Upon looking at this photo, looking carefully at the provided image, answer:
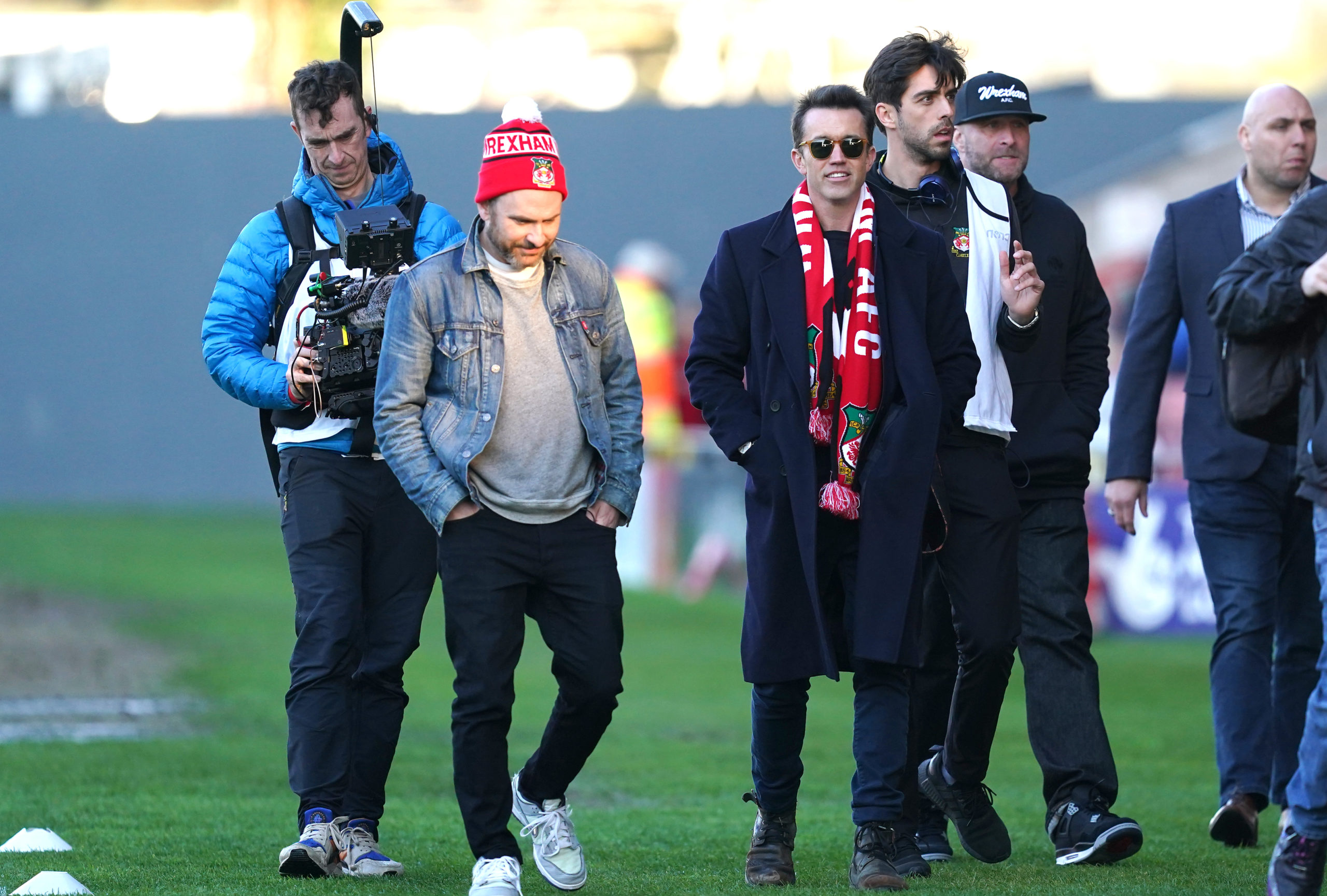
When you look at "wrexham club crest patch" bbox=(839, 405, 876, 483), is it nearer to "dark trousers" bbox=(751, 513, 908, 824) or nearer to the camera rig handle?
"dark trousers" bbox=(751, 513, 908, 824)

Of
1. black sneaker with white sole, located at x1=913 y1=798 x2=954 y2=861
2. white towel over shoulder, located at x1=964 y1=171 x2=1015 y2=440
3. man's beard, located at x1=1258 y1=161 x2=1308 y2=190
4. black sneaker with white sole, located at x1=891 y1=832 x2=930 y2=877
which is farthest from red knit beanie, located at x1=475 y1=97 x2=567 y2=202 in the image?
man's beard, located at x1=1258 y1=161 x2=1308 y2=190

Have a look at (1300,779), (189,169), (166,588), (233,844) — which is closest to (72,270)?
(189,169)

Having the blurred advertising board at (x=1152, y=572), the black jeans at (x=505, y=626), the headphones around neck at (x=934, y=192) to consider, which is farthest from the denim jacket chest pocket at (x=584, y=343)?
the blurred advertising board at (x=1152, y=572)

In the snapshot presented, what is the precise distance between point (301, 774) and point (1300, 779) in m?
2.81

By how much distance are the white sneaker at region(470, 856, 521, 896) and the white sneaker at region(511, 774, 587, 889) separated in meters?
0.25

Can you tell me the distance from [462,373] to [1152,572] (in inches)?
343

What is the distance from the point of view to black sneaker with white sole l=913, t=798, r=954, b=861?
622cm

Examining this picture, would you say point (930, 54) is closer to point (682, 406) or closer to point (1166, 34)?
point (682, 406)

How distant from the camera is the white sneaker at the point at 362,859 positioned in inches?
227

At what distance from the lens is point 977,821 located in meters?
6.12

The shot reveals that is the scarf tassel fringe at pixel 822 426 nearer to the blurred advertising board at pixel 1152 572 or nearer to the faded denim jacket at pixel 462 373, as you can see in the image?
the faded denim jacket at pixel 462 373

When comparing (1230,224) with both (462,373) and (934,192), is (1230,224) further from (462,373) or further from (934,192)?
(462,373)

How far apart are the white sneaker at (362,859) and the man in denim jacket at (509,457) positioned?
0.58 meters

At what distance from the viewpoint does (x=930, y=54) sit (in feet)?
20.1
